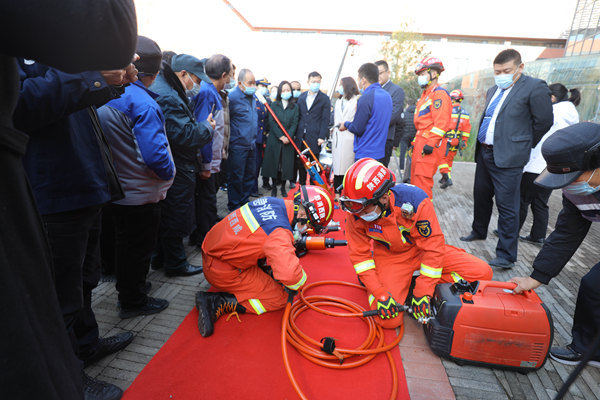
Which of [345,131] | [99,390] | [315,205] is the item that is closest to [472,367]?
[315,205]

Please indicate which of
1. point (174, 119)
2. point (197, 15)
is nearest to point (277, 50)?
point (197, 15)

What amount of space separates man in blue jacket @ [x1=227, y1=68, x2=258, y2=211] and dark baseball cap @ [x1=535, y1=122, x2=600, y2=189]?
3931 millimetres

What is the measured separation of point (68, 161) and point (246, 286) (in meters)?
1.76

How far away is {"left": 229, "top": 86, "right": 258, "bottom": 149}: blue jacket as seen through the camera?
5.05 metres

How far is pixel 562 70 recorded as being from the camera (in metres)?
11.5

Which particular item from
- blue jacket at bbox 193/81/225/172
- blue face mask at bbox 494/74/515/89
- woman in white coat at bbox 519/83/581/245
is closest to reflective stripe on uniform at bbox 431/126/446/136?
blue face mask at bbox 494/74/515/89

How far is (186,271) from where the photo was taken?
11.5 ft

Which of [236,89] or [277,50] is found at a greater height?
[277,50]

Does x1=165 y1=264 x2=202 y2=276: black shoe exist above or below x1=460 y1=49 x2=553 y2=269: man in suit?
below

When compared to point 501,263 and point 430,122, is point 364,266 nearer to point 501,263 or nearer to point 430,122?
point 501,263

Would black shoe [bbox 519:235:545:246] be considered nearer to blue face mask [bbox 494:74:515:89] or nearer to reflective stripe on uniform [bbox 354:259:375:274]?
blue face mask [bbox 494:74:515:89]

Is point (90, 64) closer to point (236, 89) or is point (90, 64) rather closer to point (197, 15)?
point (236, 89)

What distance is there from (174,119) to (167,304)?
168 centimetres

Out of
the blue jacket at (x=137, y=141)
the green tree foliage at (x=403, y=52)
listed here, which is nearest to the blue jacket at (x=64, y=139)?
the blue jacket at (x=137, y=141)
